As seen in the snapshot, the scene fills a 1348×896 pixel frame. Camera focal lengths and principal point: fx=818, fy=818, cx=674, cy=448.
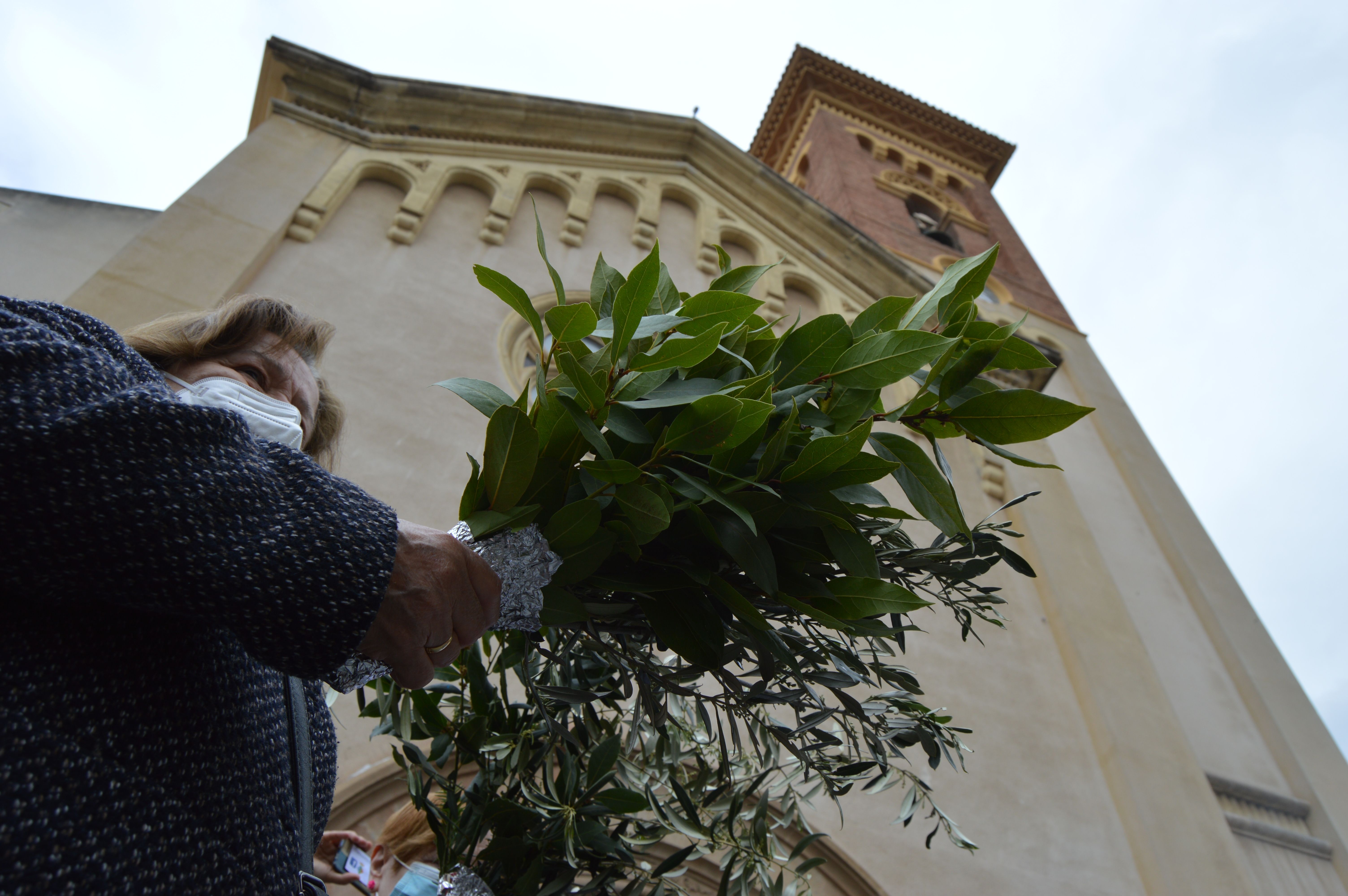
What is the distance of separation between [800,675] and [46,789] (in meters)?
1.07

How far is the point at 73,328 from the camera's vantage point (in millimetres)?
1083

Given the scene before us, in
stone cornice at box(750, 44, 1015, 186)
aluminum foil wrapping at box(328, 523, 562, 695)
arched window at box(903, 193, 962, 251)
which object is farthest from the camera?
stone cornice at box(750, 44, 1015, 186)

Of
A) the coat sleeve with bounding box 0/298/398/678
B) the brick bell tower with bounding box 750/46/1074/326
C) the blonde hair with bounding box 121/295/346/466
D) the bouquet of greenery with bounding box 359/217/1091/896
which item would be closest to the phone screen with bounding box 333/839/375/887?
the bouquet of greenery with bounding box 359/217/1091/896

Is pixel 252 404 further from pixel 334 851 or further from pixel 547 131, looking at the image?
pixel 547 131

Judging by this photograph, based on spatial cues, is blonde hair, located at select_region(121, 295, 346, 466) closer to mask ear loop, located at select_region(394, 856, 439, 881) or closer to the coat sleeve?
the coat sleeve

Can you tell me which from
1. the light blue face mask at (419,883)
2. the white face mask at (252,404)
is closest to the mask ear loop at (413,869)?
the light blue face mask at (419,883)

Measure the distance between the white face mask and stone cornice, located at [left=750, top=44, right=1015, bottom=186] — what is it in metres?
23.1

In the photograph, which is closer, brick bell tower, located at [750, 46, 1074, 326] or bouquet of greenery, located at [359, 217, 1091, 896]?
bouquet of greenery, located at [359, 217, 1091, 896]

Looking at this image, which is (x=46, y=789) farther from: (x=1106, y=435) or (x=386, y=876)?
(x=1106, y=435)

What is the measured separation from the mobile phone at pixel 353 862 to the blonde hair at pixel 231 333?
1174mm

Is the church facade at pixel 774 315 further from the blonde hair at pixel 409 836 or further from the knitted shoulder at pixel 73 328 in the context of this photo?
the knitted shoulder at pixel 73 328

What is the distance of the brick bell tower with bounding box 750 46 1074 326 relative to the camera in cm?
1650

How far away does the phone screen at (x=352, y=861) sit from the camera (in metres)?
2.37

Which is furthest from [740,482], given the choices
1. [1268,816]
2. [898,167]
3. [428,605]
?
[898,167]
